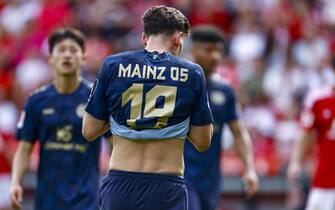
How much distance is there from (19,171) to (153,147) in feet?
9.03

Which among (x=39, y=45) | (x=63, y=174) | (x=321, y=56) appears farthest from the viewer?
(x=39, y=45)

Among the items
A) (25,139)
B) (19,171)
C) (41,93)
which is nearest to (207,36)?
(41,93)

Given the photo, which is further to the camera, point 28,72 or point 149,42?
point 28,72

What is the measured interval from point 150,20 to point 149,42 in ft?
0.55

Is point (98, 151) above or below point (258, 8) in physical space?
below

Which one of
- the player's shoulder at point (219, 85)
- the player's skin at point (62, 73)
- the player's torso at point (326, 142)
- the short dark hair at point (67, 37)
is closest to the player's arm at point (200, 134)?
the player's skin at point (62, 73)

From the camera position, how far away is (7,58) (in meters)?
18.1

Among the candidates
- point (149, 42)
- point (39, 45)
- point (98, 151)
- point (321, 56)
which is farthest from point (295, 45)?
point (149, 42)

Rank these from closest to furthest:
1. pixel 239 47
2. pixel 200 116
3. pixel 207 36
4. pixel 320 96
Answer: pixel 200 116 < pixel 207 36 < pixel 320 96 < pixel 239 47

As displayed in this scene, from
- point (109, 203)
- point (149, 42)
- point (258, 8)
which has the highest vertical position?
point (258, 8)

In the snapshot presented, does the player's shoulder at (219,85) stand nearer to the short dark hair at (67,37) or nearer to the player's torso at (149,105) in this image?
the short dark hair at (67,37)

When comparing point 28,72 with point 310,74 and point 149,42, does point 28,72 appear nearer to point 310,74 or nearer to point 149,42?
point 310,74

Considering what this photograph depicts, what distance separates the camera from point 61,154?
1017 centimetres

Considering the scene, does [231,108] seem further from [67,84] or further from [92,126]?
[92,126]
